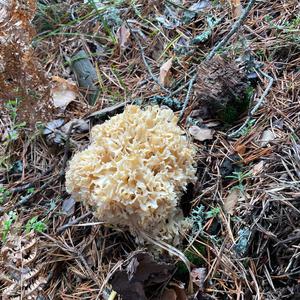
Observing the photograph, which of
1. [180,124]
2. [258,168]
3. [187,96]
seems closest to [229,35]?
[187,96]

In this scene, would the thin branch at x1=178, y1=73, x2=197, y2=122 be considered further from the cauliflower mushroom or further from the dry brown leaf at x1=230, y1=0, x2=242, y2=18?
the dry brown leaf at x1=230, y1=0, x2=242, y2=18

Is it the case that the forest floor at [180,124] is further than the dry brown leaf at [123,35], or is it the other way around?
the dry brown leaf at [123,35]

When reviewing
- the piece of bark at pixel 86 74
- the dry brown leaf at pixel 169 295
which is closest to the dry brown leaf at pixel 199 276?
the dry brown leaf at pixel 169 295

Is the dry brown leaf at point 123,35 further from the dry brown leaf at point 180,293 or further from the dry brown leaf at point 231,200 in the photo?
the dry brown leaf at point 180,293

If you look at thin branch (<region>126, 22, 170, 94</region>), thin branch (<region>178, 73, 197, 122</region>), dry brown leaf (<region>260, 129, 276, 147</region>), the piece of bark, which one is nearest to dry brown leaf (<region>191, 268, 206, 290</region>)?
dry brown leaf (<region>260, 129, 276, 147</region>)

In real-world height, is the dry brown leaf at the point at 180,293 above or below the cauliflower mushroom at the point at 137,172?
below

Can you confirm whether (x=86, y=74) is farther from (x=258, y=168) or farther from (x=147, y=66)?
(x=258, y=168)
